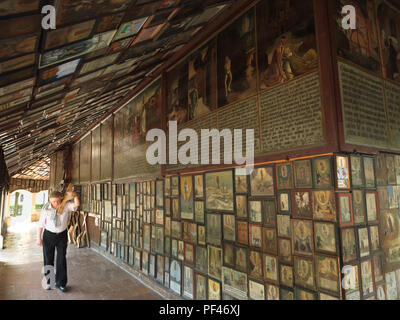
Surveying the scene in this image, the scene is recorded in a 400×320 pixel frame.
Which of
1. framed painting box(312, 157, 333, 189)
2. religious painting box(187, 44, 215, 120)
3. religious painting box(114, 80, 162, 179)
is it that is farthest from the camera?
religious painting box(114, 80, 162, 179)

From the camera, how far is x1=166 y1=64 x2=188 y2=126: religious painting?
5.86m

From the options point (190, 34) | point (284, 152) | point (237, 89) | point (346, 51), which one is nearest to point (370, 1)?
point (346, 51)

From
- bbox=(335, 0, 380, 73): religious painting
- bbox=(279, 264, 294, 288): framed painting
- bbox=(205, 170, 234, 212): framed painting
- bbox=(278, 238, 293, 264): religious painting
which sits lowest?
bbox=(279, 264, 294, 288): framed painting

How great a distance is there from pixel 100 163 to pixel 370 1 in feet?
33.7

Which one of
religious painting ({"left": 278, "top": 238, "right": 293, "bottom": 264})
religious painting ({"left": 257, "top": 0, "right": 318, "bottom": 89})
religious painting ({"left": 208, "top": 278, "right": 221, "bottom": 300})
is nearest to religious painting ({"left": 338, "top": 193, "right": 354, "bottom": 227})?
religious painting ({"left": 278, "top": 238, "right": 293, "bottom": 264})

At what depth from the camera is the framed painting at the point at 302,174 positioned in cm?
328

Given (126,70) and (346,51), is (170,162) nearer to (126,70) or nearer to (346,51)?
(126,70)

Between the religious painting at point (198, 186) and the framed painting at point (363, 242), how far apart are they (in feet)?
8.77

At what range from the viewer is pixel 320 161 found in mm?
3162

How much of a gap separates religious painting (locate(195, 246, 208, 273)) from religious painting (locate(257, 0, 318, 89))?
3.03 metres

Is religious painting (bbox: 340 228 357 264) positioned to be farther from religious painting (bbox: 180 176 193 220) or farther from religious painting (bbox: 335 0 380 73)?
religious painting (bbox: 180 176 193 220)

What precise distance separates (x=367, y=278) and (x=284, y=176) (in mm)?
1463

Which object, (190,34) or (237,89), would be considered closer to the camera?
(237,89)

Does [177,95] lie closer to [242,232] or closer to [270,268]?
[242,232]
